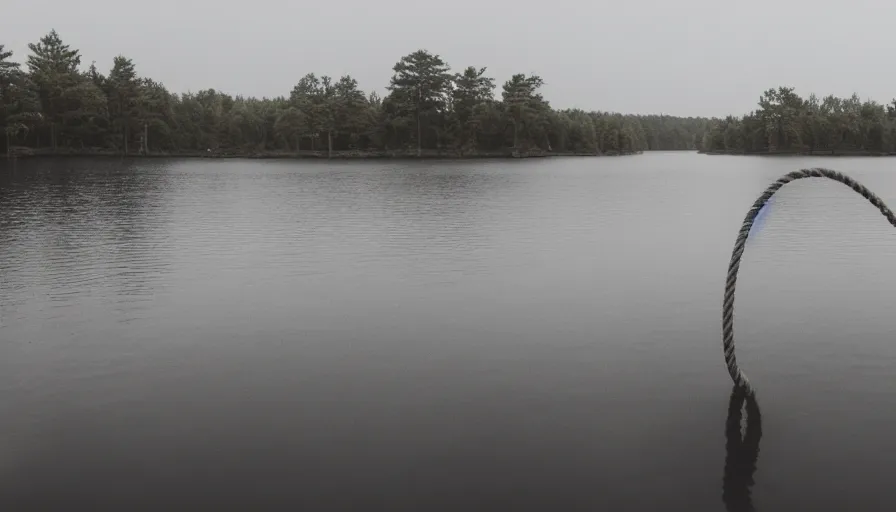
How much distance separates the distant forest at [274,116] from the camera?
439 ft

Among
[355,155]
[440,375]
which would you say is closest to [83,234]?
[440,375]

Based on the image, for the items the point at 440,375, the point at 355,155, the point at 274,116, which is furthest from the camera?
the point at 274,116

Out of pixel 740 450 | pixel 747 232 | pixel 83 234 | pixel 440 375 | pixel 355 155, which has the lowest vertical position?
pixel 740 450

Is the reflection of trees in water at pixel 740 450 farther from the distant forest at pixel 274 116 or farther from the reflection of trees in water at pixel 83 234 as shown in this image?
the distant forest at pixel 274 116

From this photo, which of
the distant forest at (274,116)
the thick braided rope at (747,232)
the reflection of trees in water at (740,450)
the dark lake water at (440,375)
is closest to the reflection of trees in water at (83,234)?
the dark lake water at (440,375)

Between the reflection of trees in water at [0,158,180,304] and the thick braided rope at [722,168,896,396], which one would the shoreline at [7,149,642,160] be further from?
the thick braided rope at [722,168,896,396]

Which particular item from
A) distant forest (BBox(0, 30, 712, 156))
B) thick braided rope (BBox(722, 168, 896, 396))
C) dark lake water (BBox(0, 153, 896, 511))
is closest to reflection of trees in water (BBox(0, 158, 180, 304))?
dark lake water (BBox(0, 153, 896, 511))

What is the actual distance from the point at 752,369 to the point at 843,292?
26.6 feet

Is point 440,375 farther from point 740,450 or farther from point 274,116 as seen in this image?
point 274,116

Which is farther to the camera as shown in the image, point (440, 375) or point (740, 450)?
point (440, 375)

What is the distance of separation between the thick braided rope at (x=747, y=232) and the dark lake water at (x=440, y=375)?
0.48 meters

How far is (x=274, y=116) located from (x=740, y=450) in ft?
569

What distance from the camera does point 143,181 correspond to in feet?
232

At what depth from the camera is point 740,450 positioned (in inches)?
426
